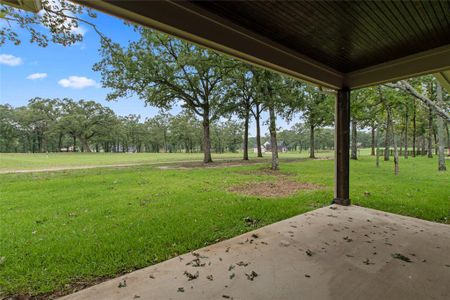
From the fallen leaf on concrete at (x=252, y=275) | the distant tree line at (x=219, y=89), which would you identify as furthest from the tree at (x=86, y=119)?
the fallen leaf on concrete at (x=252, y=275)

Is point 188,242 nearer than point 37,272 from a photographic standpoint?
No

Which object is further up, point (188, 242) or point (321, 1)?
point (321, 1)

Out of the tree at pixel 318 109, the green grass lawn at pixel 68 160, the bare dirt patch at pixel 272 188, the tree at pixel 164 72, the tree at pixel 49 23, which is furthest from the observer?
the tree at pixel 318 109

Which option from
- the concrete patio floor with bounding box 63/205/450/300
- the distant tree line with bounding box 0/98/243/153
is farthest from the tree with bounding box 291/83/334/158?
the distant tree line with bounding box 0/98/243/153

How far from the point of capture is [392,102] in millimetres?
9672

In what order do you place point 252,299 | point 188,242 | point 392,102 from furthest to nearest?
point 392,102, point 188,242, point 252,299

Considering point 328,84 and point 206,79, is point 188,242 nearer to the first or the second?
point 328,84

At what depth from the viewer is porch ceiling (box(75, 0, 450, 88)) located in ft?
7.45

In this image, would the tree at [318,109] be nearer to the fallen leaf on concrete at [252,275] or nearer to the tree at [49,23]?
the tree at [49,23]

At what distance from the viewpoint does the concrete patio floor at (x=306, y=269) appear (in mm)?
1928

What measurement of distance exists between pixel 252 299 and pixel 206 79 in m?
14.0

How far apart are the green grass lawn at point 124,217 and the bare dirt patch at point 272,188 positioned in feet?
1.11

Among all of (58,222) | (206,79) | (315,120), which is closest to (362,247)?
(58,222)

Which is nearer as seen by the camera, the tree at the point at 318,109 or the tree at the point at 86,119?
the tree at the point at 318,109
